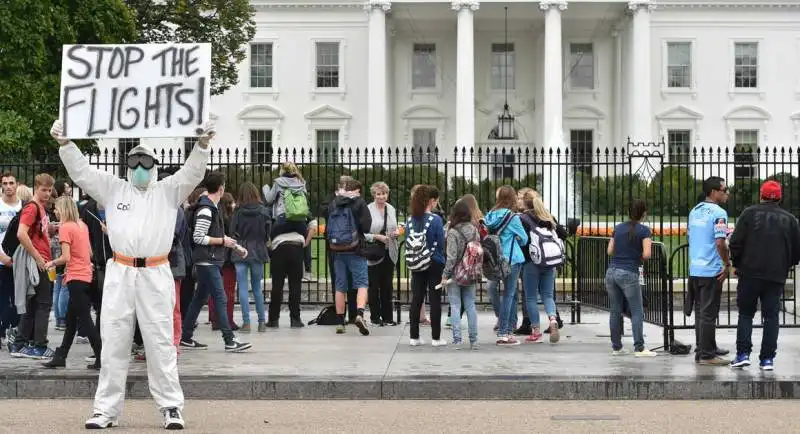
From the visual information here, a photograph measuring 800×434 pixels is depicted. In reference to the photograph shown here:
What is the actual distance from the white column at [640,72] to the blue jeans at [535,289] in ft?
135

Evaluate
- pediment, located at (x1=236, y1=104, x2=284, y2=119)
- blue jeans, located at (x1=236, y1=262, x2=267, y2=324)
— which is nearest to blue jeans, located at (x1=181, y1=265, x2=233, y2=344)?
blue jeans, located at (x1=236, y1=262, x2=267, y2=324)

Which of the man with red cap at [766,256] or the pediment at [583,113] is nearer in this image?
the man with red cap at [766,256]

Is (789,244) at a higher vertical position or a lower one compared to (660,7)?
lower

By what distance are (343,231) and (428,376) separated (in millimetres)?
3842

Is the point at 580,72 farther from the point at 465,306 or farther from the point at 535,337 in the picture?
the point at 465,306

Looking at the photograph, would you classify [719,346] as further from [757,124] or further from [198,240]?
[757,124]

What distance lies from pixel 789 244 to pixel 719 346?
2557mm

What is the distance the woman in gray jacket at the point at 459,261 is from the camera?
13172mm

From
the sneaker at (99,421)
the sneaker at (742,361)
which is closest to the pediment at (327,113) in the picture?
the sneaker at (742,361)

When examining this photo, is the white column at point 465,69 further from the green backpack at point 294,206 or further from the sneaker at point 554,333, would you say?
the sneaker at point 554,333

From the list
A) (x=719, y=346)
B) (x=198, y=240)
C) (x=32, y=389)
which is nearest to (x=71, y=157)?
(x=32, y=389)

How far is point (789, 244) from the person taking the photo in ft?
37.4

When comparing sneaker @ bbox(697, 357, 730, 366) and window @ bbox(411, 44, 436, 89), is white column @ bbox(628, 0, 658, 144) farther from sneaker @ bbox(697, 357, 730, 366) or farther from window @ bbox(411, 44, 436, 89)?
sneaker @ bbox(697, 357, 730, 366)

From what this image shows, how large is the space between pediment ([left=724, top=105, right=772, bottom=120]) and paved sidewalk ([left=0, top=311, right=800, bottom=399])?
1838 inches
